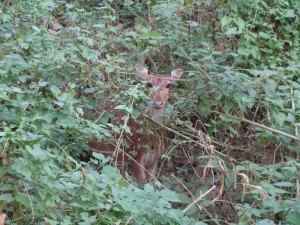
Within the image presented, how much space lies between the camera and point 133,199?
Result: 4.92 m

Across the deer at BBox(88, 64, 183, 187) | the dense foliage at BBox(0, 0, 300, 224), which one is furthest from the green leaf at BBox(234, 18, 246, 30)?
the deer at BBox(88, 64, 183, 187)

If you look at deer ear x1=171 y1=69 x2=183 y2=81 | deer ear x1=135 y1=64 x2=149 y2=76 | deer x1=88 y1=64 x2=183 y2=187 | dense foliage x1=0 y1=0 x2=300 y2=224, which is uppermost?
dense foliage x1=0 y1=0 x2=300 y2=224

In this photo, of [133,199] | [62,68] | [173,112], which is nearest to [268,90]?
[173,112]

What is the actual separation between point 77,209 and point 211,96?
2.75m

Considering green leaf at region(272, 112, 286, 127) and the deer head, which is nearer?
green leaf at region(272, 112, 286, 127)

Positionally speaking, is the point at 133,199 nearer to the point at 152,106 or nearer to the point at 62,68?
the point at 62,68

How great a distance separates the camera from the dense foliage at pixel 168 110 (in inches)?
192

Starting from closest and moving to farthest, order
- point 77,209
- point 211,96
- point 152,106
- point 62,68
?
point 77,209, point 62,68, point 211,96, point 152,106

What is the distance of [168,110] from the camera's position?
24.3ft

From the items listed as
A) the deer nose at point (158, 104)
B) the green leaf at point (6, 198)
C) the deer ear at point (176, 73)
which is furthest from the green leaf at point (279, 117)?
the green leaf at point (6, 198)

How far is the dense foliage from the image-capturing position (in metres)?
4.89

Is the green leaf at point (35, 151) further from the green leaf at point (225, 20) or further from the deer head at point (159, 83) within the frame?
the green leaf at point (225, 20)

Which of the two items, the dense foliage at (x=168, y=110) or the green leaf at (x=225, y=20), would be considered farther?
the green leaf at (x=225, y=20)

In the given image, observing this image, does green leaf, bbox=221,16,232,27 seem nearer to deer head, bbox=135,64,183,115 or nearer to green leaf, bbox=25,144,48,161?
deer head, bbox=135,64,183,115
